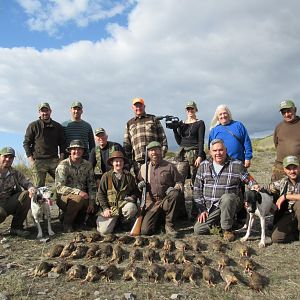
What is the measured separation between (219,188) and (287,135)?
1913 mm

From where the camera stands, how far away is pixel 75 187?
8734 mm

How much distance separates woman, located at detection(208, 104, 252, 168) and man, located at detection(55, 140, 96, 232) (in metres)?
3.21

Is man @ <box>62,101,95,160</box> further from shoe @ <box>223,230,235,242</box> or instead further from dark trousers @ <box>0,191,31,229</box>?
shoe @ <box>223,230,235,242</box>

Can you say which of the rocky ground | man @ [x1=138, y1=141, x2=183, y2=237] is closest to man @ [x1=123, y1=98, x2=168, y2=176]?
man @ [x1=138, y1=141, x2=183, y2=237]

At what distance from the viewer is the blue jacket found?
331 inches

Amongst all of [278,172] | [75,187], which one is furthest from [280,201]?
[75,187]

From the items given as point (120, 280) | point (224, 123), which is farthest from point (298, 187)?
point (120, 280)

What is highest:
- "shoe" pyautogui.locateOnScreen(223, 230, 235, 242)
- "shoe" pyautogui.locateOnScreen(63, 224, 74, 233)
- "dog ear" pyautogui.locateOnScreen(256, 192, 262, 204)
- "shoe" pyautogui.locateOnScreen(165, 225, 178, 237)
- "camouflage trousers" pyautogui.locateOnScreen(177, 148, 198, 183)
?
"camouflage trousers" pyautogui.locateOnScreen(177, 148, 198, 183)

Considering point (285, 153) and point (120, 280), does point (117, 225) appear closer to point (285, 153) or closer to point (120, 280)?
point (120, 280)

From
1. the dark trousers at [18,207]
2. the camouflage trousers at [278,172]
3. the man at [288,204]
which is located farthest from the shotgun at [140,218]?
the camouflage trousers at [278,172]

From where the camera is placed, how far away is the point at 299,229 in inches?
278

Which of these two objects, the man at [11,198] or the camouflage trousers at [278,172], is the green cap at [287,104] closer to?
the camouflage trousers at [278,172]

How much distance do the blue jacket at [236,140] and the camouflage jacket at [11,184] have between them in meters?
4.56

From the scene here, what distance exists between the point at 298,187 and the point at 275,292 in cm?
270
